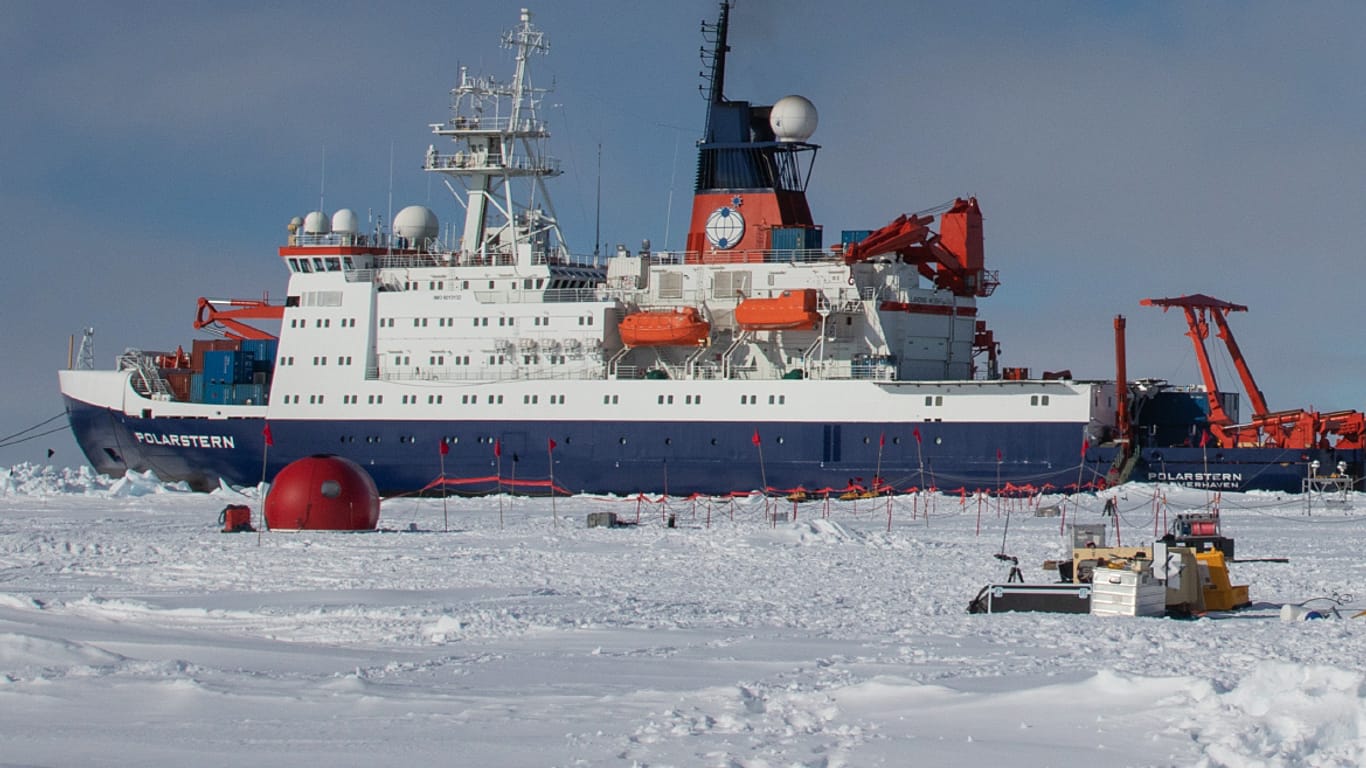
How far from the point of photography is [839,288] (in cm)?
3803

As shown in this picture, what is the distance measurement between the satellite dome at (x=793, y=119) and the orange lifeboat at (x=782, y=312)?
16.3 feet

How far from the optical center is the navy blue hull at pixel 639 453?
118 ft

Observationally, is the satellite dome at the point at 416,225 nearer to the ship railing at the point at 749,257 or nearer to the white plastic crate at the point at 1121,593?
the ship railing at the point at 749,257

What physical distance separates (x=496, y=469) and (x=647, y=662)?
93.3 feet

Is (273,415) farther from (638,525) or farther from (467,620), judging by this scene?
(467,620)

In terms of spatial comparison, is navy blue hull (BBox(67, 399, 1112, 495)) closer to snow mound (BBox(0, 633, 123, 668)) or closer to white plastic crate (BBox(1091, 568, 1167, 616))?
white plastic crate (BBox(1091, 568, 1167, 616))

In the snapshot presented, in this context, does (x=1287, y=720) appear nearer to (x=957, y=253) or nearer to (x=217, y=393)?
(x=957, y=253)

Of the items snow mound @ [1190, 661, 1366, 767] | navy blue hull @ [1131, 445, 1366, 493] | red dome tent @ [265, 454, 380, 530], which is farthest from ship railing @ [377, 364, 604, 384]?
snow mound @ [1190, 661, 1366, 767]

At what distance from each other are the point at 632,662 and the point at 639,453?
27.1 metres

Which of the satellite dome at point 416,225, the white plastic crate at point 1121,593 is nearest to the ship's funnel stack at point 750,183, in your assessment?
the satellite dome at point 416,225

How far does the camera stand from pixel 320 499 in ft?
81.4

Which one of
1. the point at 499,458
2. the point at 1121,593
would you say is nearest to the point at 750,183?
the point at 499,458

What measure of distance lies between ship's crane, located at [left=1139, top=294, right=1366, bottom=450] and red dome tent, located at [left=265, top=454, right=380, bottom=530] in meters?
21.6

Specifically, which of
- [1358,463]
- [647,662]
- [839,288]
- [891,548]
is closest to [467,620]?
[647,662]
